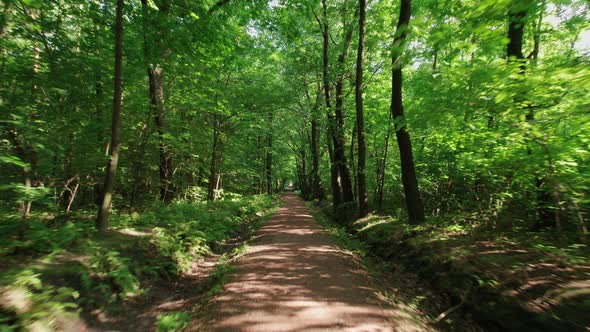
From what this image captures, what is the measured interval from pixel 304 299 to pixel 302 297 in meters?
0.08

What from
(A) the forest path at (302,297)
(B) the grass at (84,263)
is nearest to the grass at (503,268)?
(A) the forest path at (302,297)

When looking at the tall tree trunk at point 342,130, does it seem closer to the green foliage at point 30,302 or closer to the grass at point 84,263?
the grass at point 84,263

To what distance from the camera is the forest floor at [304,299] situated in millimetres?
3838

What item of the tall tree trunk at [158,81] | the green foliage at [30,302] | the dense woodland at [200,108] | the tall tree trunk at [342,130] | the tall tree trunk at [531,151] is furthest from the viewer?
the tall tree trunk at [342,130]

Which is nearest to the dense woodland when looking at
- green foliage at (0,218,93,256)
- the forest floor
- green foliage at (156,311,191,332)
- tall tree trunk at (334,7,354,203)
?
green foliage at (0,218,93,256)


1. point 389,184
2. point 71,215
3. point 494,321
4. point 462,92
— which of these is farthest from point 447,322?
point 389,184

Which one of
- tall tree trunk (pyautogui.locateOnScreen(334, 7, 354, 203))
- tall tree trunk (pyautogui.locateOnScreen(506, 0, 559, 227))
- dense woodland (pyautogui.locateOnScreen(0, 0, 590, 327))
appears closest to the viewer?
dense woodland (pyautogui.locateOnScreen(0, 0, 590, 327))

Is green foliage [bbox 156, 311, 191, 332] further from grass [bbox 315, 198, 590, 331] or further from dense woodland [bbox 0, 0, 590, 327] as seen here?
grass [bbox 315, 198, 590, 331]

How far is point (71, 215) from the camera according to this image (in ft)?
23.2

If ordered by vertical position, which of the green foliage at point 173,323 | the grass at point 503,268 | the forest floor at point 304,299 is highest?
the grass at point 503,268

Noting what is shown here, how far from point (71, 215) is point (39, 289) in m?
4.29

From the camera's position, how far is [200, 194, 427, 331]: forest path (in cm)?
383

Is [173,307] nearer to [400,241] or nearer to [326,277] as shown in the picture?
[326,277]

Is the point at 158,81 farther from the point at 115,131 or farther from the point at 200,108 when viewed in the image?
the point at 115,131
